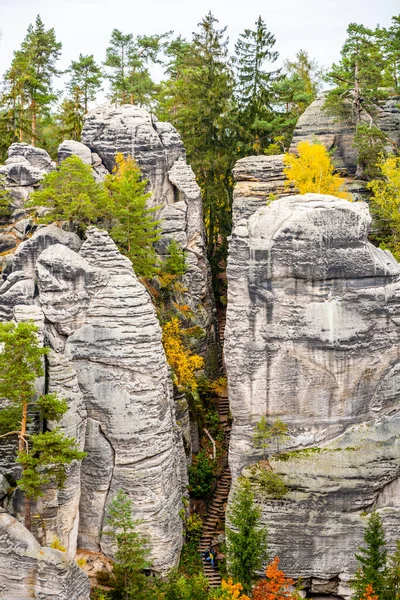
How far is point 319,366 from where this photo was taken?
27484 millimetres

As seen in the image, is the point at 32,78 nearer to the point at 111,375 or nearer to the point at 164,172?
the point at 164,172

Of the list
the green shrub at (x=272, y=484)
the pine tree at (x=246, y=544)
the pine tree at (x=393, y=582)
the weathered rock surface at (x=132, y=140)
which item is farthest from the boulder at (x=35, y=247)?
the pine tree at (x=393, y=582)

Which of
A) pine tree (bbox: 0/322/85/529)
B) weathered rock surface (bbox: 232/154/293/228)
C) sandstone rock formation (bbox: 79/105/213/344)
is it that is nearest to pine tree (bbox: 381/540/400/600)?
pine tree (bbox: 0/322/85/529)

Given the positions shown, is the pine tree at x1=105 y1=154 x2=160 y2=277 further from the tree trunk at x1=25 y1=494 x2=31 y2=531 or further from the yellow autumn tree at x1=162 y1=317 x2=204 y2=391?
the tree trunk at x1=25 y1=494 x2=31 y2=531

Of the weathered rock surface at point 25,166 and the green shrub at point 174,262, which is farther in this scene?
the weathered rock surface at point 25,166

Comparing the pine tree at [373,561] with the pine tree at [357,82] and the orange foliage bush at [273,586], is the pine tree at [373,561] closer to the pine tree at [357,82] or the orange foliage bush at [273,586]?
the orange foliage bush at [273,586]

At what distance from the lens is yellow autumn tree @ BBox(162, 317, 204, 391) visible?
104 ft

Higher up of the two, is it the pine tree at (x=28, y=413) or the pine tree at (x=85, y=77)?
the pine tree at (x=85, y=77)

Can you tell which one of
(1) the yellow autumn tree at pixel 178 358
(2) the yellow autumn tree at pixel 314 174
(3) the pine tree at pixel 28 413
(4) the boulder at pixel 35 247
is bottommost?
(3) the pine tree at pixel 28 413

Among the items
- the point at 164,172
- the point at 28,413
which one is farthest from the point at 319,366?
the point at 164,172

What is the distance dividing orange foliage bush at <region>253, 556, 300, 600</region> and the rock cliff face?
1263mm

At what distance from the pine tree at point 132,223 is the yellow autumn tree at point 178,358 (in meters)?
2.28

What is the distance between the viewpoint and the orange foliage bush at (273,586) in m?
25.3

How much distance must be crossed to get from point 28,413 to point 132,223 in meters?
9.53
